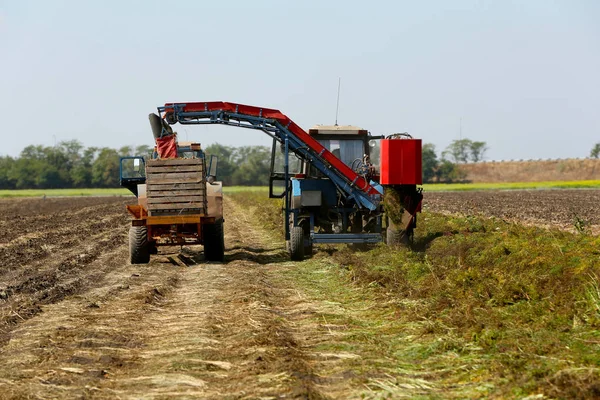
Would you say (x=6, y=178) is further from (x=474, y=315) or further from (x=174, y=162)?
(x=474, y=315)

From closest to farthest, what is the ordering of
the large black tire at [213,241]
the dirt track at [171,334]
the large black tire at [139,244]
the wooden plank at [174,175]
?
1. the dirt track at [171,334]
2. the wooden plank at [174,175]
3. the large black tire at [139,244]
4. the large black tire at [213,241]

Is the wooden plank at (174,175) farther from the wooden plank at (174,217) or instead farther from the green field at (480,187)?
the green field at (480,187)

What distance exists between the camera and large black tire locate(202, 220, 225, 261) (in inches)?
685

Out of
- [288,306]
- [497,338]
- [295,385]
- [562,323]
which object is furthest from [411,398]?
[288,306]

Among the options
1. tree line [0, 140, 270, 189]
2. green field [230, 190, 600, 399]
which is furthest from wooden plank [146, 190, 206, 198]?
tree line [0, 140, 270, 189]

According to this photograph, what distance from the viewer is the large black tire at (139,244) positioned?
56.2 ft

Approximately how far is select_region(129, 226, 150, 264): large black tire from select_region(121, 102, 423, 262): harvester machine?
0.03m

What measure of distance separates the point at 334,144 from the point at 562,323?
10.5 m

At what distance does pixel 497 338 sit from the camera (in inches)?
324

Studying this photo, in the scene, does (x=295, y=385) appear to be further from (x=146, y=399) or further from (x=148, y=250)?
(x=148, y=250)

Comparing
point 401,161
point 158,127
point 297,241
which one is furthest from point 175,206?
point 401,161

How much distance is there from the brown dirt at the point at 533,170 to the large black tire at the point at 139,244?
107m

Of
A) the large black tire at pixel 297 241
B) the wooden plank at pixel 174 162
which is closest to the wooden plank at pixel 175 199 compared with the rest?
the wooden plank at pixel 174 162

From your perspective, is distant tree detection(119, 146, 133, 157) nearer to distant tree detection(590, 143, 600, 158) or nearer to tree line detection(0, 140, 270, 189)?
tree line detection(0, 140, 270, 189)
